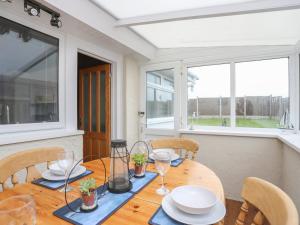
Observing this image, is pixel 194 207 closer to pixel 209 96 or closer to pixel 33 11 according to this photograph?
pixel 33 11

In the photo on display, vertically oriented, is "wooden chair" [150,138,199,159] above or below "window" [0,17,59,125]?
below

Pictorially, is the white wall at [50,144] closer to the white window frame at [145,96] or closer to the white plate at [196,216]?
the white window frame at [145,96]

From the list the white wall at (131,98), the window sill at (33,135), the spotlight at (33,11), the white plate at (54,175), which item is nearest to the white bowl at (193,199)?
the white plate at (54,175)

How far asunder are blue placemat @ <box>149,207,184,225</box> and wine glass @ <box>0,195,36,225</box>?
440mm

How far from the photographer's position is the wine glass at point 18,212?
61 centimetres

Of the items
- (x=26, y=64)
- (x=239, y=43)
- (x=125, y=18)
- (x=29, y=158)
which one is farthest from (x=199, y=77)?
(x=29, y=158)

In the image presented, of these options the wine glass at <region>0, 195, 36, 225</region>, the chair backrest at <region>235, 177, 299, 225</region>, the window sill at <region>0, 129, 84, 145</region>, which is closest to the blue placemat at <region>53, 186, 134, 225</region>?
the wine glass at <region>0, 195, 36, 225</region>

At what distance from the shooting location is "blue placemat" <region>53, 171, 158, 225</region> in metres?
0.73

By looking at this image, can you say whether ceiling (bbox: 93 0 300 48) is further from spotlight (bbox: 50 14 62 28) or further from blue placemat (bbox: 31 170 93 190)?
blue placemat (bbox: 31 170 93 190)

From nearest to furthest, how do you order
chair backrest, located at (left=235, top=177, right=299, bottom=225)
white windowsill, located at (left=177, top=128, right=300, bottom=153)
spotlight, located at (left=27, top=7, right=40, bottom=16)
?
chair backrest, located at (left=235, top=177, right=299, bottom=225) < spotlight, located at (left=27, top=7, right=40, bottom=16) < white windowsill, located at (left=177, top=128, right=300, bottom=153)

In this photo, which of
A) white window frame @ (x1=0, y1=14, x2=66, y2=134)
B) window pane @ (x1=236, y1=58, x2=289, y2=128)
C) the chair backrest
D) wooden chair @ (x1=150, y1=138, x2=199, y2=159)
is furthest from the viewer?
window pane @ (x1=236, y1=58, x2=289, y2=128)

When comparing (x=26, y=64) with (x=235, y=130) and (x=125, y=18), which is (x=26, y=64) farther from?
(x=235, y=130)

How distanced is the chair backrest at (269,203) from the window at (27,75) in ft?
6.74

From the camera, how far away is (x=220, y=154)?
265cm
